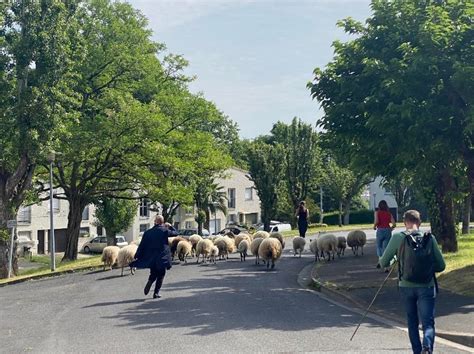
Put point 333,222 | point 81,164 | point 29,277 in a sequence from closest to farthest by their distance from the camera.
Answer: point 29,277 → point 81,164 → point 333,222

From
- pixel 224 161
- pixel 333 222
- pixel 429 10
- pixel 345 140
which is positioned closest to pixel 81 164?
pixel 224 161

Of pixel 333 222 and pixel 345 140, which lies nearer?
pixel 345 140

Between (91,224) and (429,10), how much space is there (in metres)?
52.3

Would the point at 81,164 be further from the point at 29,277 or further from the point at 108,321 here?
the point at 108,321

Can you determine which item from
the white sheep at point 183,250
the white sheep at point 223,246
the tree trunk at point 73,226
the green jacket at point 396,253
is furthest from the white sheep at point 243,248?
the green jacket at point 396,253

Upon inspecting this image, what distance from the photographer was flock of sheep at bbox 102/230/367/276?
67.7 ft

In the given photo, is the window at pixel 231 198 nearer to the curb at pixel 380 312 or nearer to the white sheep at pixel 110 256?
the white sheep at pixel 110 256

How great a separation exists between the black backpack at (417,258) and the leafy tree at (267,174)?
43.2 m

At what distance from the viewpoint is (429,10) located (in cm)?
1504

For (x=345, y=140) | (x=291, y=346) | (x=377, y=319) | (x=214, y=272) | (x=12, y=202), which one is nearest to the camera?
(x=291, y=346)

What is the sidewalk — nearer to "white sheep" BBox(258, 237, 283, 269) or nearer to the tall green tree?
"white sheep" BBox(258, 237, 283, 269)

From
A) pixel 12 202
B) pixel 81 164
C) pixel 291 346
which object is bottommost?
pixel 291 346

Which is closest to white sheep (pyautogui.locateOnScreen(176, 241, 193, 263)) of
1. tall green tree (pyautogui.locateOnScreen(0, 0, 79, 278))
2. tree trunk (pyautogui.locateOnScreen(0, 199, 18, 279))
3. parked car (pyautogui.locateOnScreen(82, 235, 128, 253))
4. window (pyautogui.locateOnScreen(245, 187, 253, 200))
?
tall green tree (pyautogui.locateOnScreen(0, 0, 79, 278))

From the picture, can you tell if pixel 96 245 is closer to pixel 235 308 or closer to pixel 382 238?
pixel 382 238
